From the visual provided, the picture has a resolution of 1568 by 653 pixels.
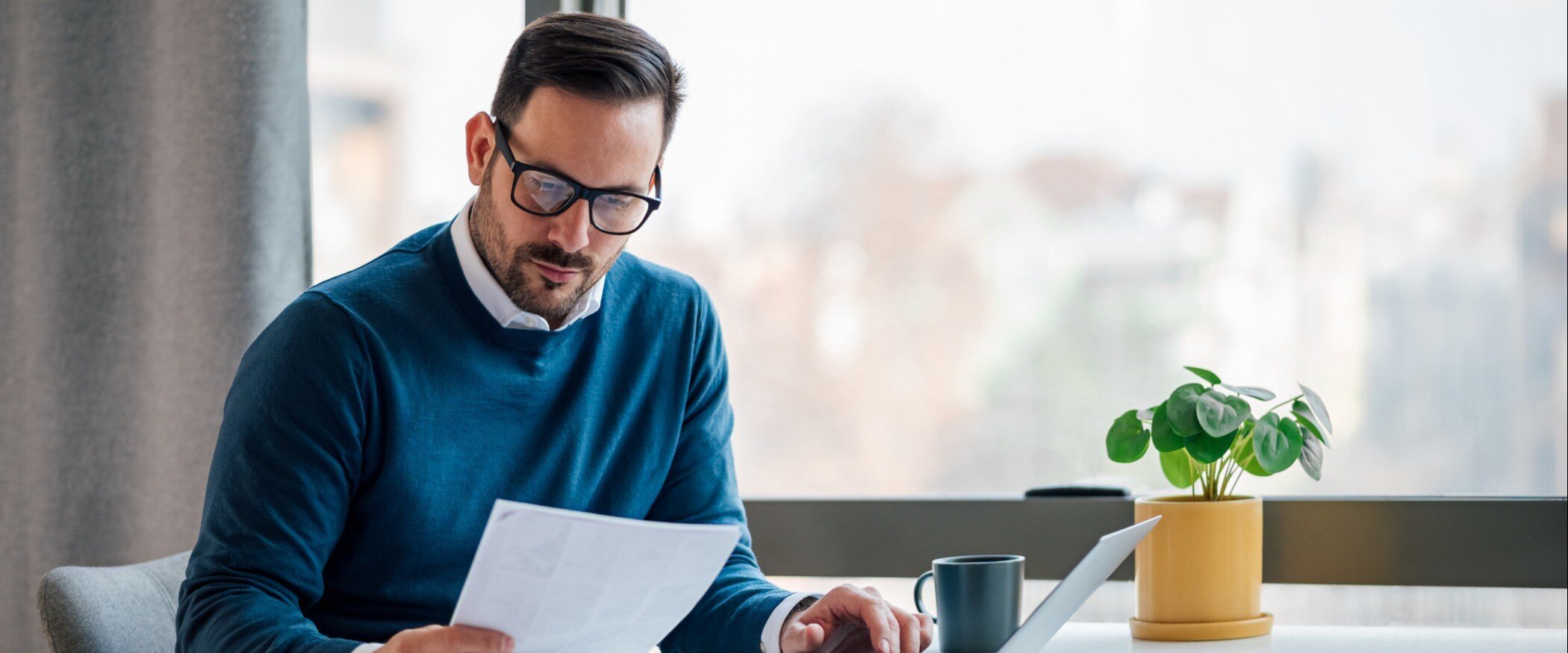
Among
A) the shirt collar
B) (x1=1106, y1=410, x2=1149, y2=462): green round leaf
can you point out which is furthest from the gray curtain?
(x1=1106, y1=410, x2=1149, y2=462): green round leaf

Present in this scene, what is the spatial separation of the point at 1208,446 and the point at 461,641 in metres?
0.92

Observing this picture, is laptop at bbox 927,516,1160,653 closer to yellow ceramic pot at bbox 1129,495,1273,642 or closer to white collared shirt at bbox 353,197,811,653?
yellow ceramic pot at bbox 1129,495,1273,642

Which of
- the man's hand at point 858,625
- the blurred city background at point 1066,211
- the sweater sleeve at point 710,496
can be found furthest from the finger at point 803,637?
the blurred city background at point 1066,211

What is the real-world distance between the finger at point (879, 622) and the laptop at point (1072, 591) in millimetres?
105

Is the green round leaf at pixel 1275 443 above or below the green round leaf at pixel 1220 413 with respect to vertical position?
below

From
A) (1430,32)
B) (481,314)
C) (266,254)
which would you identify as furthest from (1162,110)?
(266,254)

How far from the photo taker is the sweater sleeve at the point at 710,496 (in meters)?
1.49

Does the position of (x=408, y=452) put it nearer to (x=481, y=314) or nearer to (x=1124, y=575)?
(x=481, y=314)

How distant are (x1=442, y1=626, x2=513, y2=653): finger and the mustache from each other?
50 centimetres

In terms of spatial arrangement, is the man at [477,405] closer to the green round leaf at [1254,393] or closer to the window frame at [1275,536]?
the window frame at [1275,536]

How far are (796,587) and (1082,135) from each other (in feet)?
2.72

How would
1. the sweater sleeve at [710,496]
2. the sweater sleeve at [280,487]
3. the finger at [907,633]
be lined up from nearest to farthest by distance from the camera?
the sweater sleeve at [280,487] → the finger at [907,633] → the sweater sleeve at [710,496]

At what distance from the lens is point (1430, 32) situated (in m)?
1.91

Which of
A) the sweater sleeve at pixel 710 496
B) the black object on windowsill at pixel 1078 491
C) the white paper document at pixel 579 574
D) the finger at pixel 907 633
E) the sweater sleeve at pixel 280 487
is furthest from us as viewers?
the black object on windowsill at pixel 1078 491
